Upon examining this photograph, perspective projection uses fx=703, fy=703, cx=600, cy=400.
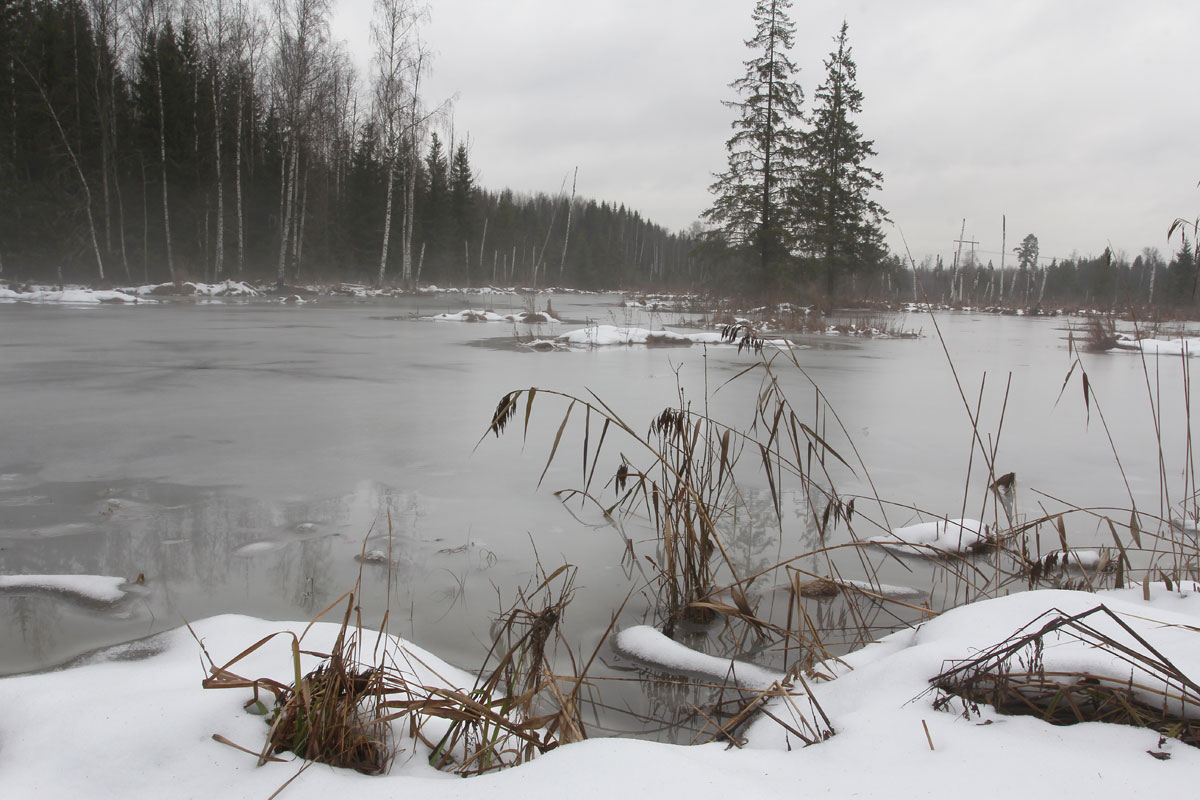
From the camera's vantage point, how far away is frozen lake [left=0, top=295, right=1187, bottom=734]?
203cm

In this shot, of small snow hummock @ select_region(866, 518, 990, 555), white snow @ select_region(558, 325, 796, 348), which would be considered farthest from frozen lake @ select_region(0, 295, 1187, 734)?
white snow @ select_region(558, 325, 796, 348)

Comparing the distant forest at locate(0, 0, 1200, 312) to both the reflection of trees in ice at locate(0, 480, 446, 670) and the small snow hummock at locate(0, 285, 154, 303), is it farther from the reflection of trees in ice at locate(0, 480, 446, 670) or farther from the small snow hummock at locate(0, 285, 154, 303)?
the reflection of trees in ice at locate(0, 480, 446, 670)

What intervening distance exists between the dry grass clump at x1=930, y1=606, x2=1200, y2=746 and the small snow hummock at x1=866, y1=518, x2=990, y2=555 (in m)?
1.07

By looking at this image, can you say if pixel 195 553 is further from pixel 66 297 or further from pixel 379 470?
pixel 66 297

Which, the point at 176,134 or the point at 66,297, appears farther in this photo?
the point at 176,134

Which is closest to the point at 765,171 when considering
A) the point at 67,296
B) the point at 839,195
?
the point at 839,195

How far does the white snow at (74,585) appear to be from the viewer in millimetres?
1936

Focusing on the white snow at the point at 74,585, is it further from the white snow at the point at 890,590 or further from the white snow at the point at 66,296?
the white snow at the point at 66,296

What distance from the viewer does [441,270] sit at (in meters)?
36.5

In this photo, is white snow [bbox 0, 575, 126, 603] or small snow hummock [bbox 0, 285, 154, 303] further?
small snow hummock [bbox 0, 285, 154, 303]

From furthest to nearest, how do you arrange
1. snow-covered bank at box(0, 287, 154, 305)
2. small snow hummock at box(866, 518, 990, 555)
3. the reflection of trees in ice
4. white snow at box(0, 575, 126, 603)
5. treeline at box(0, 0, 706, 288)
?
treeline at box(0, 0, 706, 288) → snow-covered bank at box(0, 287, 154, 305) → small snow hummock at box(866, 518, 990, 555) → white snow at box(0, 575, 126, 603) → the reflection of trees in ice

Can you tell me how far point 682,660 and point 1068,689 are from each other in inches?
31.9

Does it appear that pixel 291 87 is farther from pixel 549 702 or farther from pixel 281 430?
pixel 549 702

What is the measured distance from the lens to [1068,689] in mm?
1205
